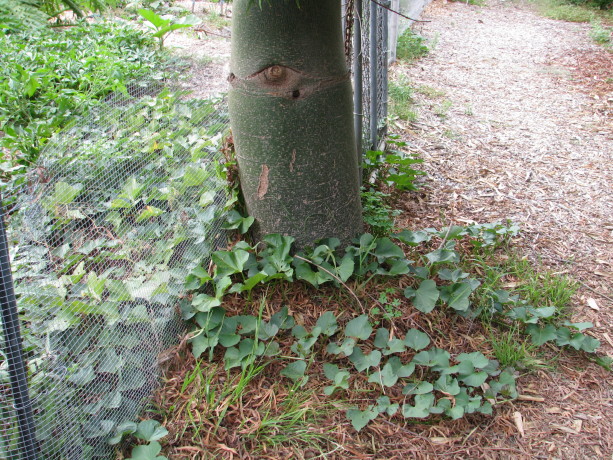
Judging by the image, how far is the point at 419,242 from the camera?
236 centimetres

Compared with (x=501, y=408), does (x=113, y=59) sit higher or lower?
higher

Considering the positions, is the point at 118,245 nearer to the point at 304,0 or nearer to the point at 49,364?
the point at 49,364

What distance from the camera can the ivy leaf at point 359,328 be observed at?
187 cm

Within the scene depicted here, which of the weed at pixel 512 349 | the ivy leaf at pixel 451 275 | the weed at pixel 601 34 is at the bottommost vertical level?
the weed at pixel 512 349

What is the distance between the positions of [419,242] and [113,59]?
10.4 ft

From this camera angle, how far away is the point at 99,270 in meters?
1.83

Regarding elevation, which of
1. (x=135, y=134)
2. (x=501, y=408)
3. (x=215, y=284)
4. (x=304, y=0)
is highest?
(x=304, y=0)

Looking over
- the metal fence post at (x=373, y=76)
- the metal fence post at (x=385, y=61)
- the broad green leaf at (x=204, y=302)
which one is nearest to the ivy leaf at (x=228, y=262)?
the broad green leaf at (x=204, y=302)

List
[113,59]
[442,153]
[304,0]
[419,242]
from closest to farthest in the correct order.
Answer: [304,0] → [419,242] → [442,153] → [113,59]

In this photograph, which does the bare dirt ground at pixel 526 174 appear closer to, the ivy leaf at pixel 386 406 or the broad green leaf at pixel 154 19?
the ivy leaf at pixel 386 406

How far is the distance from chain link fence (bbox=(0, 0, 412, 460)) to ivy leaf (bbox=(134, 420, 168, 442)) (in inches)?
2.3

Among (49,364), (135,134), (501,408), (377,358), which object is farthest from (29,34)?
(501,408)

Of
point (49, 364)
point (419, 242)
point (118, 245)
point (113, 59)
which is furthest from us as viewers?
point (113, 59)

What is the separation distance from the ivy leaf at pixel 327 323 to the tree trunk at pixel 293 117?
37 centimetres
